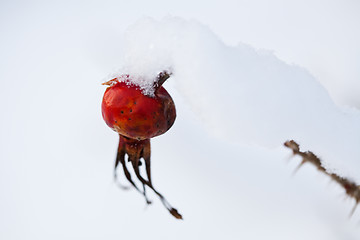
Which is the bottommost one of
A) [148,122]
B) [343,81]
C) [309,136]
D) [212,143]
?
[148,122]

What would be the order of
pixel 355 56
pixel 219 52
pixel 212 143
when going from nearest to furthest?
pixel 219 52 < pixel 355 56 < pixel 212 143

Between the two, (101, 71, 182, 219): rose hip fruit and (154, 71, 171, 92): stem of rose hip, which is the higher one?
(154, 71, 171, 92): stem of rose hip

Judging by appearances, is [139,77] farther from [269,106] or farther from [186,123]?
[186,123]

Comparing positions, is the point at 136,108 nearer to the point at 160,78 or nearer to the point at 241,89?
the point at 160,78

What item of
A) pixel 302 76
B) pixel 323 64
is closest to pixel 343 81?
pixel 323 64

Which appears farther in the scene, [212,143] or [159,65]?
[212,143]

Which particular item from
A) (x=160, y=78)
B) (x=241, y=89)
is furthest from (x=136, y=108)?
(x=241, y=89)

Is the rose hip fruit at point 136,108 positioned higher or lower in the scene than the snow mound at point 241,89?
lower

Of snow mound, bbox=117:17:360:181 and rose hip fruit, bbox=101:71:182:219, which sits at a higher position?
snow mound, bbox=117:17:360:181
